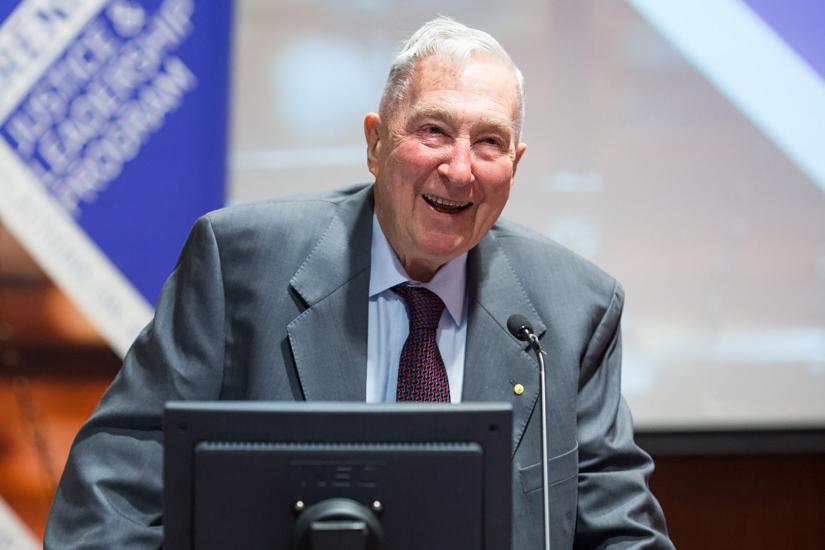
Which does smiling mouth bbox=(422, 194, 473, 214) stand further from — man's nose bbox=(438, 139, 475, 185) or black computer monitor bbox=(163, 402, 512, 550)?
black computer monitor bbox=(163, 402, 512, 550)

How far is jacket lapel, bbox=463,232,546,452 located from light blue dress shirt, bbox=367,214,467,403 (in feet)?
0.09

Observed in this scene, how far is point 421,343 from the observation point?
6.14 feet

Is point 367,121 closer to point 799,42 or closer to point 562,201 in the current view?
point 562,201

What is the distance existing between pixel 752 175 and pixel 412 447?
2.42 meters

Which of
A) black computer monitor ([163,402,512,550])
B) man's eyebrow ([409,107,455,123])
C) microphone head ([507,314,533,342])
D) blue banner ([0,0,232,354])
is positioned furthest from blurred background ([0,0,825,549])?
black computer monitor ([163,402,512,550])

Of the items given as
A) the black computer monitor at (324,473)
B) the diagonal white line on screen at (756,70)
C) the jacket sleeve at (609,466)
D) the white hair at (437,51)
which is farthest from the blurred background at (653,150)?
the black computer monitor at (324,473)

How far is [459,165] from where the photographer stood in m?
1.81

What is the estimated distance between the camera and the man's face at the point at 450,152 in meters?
1.82

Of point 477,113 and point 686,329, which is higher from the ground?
point 477,113

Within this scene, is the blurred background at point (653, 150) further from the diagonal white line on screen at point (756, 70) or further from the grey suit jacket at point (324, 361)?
the grey suit jacket at point (324, 361)

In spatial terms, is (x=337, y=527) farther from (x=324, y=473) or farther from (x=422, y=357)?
(x=422, y=357)

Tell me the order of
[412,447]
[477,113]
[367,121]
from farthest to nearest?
[367,121], [477,113], [412,447]

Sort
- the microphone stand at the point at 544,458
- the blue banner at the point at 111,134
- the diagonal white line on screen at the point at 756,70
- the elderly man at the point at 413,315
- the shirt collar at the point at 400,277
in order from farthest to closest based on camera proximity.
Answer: the diagonal white line on screen at the point at 756,70
the blue banner at the point at 111,134
the shirt collar at the point at 400,277
the elderly man at the point at 413,315
the microphone stand at the point at 544,458

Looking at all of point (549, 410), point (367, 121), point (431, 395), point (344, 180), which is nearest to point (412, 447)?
point (431, 395)
